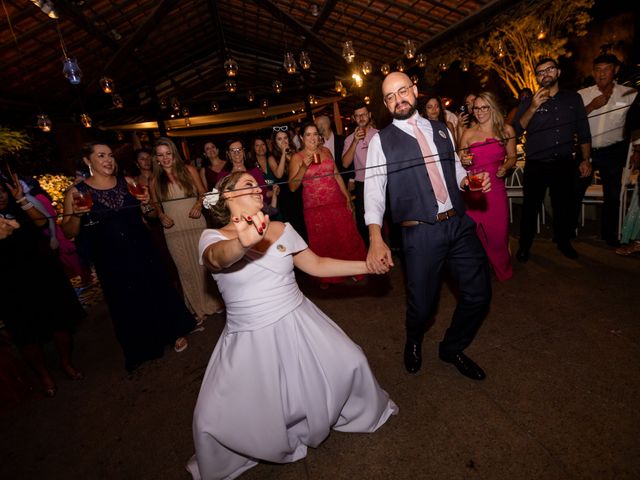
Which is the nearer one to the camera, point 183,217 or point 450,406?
point 450,406

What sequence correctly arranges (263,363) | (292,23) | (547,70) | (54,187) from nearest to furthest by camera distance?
(263,363), (547,70), (54,187), (292,23)

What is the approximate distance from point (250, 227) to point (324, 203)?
9.09 feet

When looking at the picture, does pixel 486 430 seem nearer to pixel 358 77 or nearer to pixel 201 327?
pixel 201 327

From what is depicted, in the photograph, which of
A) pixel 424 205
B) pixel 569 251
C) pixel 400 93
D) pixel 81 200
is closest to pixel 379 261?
pixel 424 205

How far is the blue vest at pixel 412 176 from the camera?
208 cm

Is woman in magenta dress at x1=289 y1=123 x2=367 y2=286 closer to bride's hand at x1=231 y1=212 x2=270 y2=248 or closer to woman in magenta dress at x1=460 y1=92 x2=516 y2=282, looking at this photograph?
woman in magenta dress at x1=460 y1=92 x2=516 y2=282

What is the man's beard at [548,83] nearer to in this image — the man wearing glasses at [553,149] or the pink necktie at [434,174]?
the man wearing glasses at [553,149]

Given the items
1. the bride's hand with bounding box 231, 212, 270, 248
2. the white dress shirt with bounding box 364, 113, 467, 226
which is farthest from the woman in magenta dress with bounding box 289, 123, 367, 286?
the bride's hand with bounding box 231, 212, 270, 248

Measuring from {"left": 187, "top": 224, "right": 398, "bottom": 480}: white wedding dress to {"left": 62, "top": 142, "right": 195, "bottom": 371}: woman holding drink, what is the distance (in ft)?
4.98

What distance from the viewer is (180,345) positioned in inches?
131

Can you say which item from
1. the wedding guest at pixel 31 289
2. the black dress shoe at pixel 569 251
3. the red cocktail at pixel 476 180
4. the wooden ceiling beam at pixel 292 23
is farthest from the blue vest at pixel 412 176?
the wooden ceiling beam at pixel 292 23

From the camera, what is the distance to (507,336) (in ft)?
8.80

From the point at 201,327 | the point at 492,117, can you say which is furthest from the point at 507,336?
the point at 201,327

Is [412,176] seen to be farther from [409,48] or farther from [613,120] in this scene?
[409,48]
